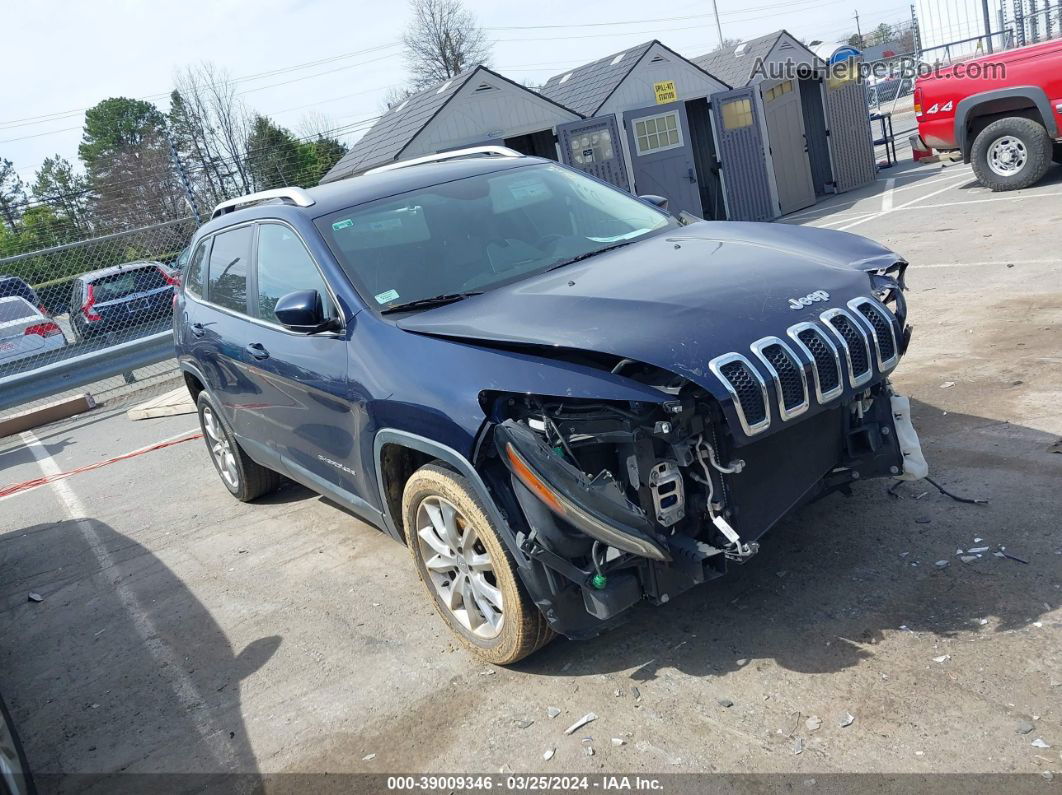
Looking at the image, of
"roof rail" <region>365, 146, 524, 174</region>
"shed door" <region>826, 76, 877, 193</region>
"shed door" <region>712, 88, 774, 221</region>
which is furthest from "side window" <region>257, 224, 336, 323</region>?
"shed door" <region>826, 76, 877, 193</region>

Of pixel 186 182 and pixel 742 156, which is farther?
pixel 742 156

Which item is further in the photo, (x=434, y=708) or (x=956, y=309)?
(x=956, y=309)

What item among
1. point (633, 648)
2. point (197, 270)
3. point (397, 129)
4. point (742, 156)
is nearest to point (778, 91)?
point (742, 156)

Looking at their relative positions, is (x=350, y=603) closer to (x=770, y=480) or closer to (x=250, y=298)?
(x=250, y=298)

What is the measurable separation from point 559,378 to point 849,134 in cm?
1835

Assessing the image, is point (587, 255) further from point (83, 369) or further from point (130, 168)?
point (130, 168)

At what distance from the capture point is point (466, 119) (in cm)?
1677

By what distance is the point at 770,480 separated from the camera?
3.43 meters

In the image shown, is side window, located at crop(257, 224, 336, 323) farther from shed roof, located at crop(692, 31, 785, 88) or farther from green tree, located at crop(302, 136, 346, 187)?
green tree, located at crop(302, 136, 346, 187)

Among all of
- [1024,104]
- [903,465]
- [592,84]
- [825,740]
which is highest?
[592,84]

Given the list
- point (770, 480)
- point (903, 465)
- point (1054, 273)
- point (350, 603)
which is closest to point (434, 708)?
point (350, 603)

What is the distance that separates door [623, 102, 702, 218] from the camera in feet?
53.1

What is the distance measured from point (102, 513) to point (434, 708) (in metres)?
4.67

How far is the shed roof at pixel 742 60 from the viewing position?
68.4ft
